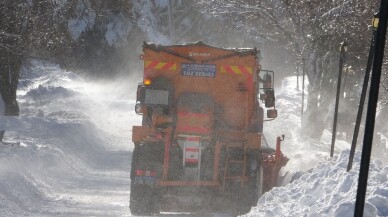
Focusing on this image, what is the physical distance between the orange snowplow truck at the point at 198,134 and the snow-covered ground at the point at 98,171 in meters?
0.86

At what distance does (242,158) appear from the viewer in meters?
12.0

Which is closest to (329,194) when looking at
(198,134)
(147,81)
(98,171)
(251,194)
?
(251,194)

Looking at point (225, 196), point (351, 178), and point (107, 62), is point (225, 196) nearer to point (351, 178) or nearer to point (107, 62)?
point (351, 178)

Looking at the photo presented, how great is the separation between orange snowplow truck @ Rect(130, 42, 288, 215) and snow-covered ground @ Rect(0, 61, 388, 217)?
855 millimetres

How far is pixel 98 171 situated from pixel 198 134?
7837mm

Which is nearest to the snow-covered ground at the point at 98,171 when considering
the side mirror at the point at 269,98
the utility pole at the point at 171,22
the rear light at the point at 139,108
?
the side mirror at the point at 269,98

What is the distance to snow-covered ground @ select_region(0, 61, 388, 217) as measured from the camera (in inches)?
309

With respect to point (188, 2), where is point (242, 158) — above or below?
below

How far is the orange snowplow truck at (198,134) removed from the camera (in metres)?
11.8

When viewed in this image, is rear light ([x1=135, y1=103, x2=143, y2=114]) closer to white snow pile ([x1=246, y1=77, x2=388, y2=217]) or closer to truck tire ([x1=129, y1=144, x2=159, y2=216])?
truck tire ([x1=129, y1=144, x2=159, y2=216])

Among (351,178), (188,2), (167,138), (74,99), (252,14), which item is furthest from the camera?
(188,2)

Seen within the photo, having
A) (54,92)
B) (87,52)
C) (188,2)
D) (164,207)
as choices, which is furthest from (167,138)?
(188,2)

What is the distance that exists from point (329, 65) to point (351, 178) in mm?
17167

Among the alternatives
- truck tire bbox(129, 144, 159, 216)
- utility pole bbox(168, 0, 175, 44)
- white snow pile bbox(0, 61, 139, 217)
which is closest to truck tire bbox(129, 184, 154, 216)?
truck tire bbox(129, 144, 159, 216)
